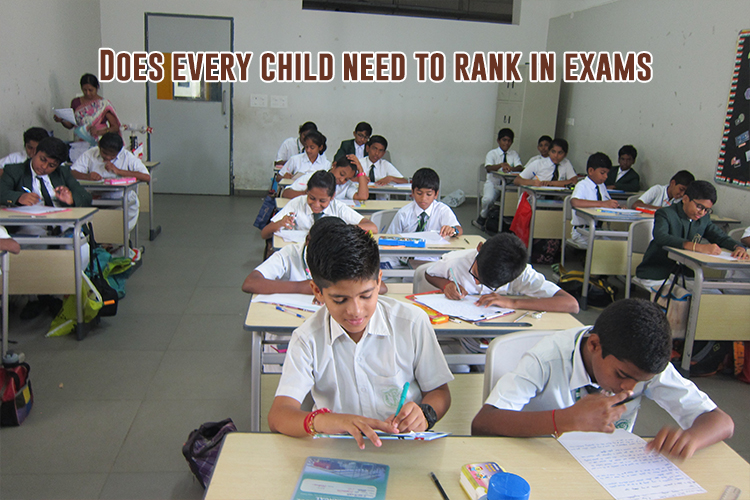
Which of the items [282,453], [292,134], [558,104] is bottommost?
[282,453]

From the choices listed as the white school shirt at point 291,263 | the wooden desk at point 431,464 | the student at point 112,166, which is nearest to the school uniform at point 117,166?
the student at point 112,166

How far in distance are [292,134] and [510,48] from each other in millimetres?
3383

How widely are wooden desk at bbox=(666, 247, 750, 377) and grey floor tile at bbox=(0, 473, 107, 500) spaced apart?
2909mm

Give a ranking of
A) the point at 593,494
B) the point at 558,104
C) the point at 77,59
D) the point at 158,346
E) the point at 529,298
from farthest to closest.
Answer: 1. the point at 558,104
2. the point at 77,59
3. the point at 158,346
4. the point at 529,298
5. the point at 593,494

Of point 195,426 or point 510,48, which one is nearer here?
point 195,426

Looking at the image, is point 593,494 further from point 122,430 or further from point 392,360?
point 122,430

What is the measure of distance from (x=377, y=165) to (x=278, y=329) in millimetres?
4142

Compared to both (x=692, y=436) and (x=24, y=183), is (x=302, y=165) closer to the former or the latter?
(x=24, y=183)

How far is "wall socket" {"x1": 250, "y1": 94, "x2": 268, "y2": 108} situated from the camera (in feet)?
26.2

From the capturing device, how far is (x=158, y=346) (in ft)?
10.5

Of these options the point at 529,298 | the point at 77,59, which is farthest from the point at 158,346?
the point at 77,59

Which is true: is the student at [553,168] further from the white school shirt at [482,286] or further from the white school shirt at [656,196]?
the white school shirt at [482,286]

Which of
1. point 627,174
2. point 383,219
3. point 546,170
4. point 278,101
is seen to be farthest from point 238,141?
point 627,174

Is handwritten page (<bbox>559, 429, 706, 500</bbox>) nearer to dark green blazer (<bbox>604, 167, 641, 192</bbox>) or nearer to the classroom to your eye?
the classroom
